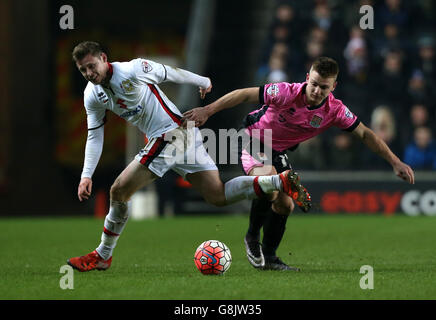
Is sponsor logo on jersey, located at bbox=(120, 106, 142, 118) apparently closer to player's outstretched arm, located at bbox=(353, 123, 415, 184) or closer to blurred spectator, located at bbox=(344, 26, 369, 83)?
player's outstretched arm, located at bbox=(353, 123, 415, 184)

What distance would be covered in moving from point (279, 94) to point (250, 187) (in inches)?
32.4

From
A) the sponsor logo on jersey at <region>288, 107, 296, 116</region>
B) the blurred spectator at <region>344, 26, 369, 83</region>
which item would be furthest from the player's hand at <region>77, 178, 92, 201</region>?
the blurred spectator at <region>344, 26, 369, 83</region>

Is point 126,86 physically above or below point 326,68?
below

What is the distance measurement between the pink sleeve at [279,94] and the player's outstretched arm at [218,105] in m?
0.09

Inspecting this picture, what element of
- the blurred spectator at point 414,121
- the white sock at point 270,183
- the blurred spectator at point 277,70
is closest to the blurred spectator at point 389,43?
the blurred spectator at point 414,121

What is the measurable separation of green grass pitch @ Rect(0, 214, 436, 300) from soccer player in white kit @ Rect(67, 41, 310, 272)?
0.59 metres

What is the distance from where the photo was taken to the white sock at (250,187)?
22.1 feet

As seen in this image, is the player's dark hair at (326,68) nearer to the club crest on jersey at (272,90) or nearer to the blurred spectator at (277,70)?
the club crest on jersey at (272,90)

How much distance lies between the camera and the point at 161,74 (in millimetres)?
6922

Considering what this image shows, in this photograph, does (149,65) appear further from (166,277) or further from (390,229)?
(390,229)

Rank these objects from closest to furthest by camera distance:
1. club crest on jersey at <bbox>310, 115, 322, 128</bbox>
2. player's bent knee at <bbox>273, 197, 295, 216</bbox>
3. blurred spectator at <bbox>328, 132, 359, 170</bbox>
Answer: club crest on jersey at <bbox>310, 115, 322, 128</bbox> < player's bent knee at <bbox>273, 197, 295, 216</bbox> < blurred spectator at <bbox>328, 132, 359, 170</bbox>

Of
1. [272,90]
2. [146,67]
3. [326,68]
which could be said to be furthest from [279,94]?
[146,67]

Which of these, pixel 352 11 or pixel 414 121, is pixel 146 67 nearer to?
pixel 414 121

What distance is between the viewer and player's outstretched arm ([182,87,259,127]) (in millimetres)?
6648
